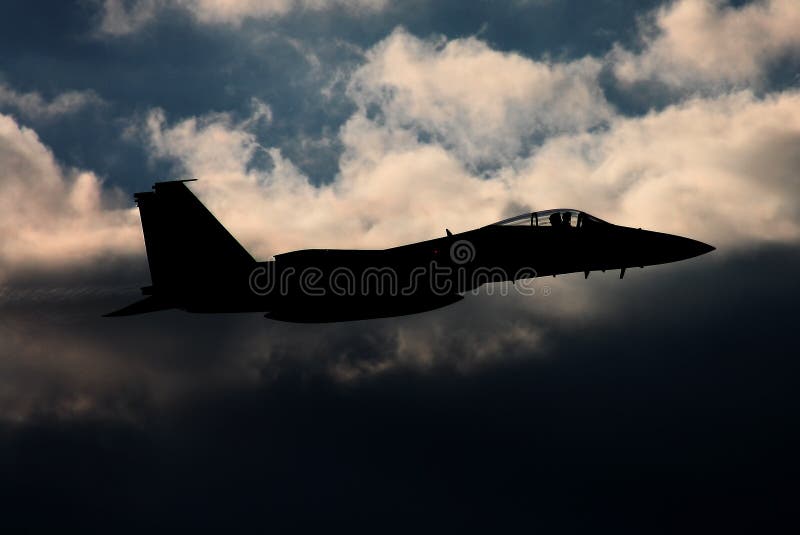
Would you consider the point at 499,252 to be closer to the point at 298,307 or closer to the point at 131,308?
the point at 298,307

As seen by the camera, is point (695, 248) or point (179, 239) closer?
point (695, 248)

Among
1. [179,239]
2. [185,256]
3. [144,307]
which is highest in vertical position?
[179,239]

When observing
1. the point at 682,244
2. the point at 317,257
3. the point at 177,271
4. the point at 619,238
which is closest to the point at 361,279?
the point at 317,257

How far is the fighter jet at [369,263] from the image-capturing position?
102 ft

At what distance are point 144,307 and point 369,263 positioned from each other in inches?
361

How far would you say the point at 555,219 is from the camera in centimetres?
3105

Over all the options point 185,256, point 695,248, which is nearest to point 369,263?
point 185,256

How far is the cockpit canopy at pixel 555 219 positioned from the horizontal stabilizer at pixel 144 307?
14.2 metres

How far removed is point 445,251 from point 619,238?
7043 mm

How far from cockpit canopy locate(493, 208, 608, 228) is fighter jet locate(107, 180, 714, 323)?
0.13 ft

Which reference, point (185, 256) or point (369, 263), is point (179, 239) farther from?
point (369, 263)

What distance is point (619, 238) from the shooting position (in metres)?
31.2

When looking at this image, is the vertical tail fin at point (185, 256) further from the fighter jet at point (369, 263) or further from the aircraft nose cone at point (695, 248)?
the aircraft nose cone at point (695, 248)

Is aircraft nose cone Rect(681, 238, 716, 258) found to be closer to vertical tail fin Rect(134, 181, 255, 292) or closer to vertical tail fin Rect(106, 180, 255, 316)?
vertical tail fin Rect(106, 180, 255, 316)
